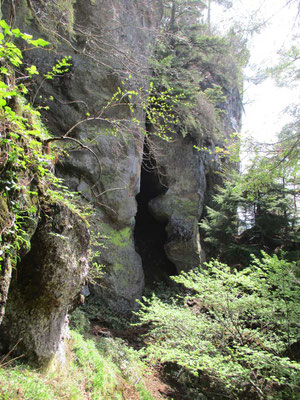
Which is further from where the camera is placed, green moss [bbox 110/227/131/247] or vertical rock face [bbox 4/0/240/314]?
green moss [bbox 110/227/131/247]

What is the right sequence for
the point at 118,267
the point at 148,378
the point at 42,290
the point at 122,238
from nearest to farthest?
the point at 42,290, the point at 148,378, the point at 118,267, the point at 122,238

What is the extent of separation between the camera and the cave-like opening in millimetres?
11492

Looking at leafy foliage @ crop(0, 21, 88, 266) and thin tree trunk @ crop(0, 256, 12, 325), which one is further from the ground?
leafy foliage @ crop(0, 21, 88, 266)

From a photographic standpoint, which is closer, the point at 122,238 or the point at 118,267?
the point at 118,267

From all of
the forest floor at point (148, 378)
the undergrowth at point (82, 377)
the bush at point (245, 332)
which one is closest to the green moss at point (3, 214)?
the undergrowth at point (82, 377)

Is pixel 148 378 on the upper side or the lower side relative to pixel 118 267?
lower

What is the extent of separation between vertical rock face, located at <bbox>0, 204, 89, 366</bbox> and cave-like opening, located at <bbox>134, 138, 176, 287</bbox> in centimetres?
815

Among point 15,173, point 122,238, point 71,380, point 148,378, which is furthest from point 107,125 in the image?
point 148,378

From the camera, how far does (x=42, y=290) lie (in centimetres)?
311

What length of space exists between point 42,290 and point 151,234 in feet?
32.7

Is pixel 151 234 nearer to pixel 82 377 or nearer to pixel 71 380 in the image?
pixel 82 377

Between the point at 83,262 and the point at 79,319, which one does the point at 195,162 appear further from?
the point at 83,262

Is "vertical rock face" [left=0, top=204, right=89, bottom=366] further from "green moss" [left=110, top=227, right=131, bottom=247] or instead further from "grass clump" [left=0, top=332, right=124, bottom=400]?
"green moss" [left=110, top=227, right=131, bottom=247]

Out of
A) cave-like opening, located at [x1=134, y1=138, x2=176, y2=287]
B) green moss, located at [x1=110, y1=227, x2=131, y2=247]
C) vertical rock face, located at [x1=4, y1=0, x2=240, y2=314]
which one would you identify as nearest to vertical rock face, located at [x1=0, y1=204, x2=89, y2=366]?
vertical rock face, located at [x1=4, y1=0, x2=240, y2=314]
